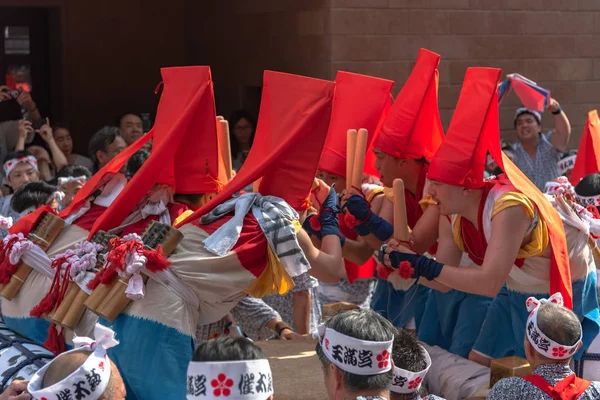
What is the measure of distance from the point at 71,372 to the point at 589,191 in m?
3.08

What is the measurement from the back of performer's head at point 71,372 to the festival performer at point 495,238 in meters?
1.53

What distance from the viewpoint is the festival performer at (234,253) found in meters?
3.38

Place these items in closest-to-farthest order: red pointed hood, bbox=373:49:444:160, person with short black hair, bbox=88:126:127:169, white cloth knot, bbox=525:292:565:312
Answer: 1. white cloth knot, bbox=525:292:565:312
2. red pointed hood, bbox=373:49:444:160
3. person with short black hair, bbox=88:126:127:169

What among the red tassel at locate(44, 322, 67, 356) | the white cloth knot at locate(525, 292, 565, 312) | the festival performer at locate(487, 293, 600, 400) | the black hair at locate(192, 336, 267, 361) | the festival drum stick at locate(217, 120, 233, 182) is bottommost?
the red tassel at locate(44, 322, 67, 356)

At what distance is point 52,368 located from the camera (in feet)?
8.43

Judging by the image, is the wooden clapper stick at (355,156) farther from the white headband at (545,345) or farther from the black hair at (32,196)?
the black hair at (32,196)

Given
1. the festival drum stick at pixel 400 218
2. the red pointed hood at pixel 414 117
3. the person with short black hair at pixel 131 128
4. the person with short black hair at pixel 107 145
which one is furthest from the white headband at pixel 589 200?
the person with short black hair at pixel 131 128

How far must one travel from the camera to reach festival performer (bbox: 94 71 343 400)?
3375 millimetres

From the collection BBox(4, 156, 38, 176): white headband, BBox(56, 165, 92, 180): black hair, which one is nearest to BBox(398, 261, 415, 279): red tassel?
BBox(56, 165, 92, 180): black hair

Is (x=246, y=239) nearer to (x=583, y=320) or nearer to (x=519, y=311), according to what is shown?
(x=519, y=311)

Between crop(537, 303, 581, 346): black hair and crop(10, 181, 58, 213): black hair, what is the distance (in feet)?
9.02

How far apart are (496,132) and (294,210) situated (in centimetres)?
88

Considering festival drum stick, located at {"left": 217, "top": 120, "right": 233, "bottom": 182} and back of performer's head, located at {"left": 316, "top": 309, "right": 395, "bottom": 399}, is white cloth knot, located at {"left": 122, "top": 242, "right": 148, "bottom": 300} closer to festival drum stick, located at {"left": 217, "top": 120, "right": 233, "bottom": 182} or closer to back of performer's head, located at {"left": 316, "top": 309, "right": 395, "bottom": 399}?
back of performer's head, located at {"left": 316, "top": 309, "right": 395, "bottom": 399}

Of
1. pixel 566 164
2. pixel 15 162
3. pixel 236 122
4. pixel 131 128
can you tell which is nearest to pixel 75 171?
pixel 15 162
